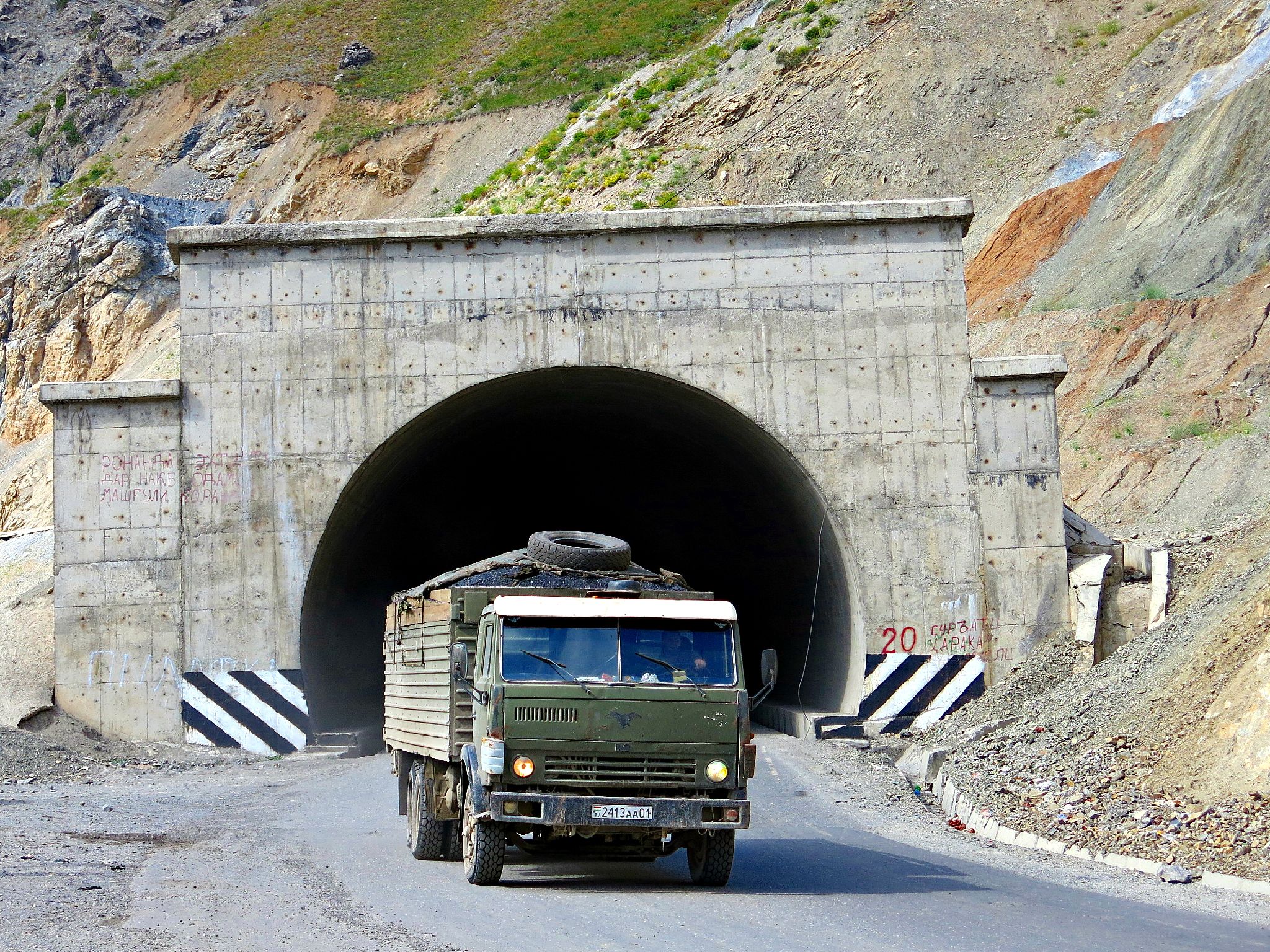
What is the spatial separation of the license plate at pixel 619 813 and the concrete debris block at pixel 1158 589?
9.91m

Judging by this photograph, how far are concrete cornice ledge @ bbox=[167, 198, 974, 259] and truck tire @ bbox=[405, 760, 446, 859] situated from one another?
9.62 m

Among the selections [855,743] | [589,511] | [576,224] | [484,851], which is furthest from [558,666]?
[589,511]

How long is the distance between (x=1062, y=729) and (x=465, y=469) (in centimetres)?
1498

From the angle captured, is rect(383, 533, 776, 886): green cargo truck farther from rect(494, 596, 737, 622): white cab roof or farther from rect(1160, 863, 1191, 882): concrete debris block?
rect(1160, 863, 1191, 882): concrete debris block

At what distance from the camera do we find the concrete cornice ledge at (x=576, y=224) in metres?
18.5

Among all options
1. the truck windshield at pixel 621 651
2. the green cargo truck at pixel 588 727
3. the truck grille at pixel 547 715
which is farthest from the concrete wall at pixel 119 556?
the truck grille at pixel 547 715

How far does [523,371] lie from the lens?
731 inches

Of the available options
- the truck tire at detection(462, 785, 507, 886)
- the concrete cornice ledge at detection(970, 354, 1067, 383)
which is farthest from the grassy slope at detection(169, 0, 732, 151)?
the truck tire at detection(462, 785, 507, 886)

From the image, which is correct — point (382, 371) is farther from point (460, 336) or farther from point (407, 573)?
point (407, 573)

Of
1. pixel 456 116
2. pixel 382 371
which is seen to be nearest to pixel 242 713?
pixel 382 371

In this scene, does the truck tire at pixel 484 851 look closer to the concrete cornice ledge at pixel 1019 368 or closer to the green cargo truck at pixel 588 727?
the green cargo truck at pixel 588 727

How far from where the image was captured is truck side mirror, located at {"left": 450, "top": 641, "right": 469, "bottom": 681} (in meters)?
9.73

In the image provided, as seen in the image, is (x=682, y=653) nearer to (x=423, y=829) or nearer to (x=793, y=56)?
(x=423, y=829)

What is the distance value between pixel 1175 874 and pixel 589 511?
863 inches
